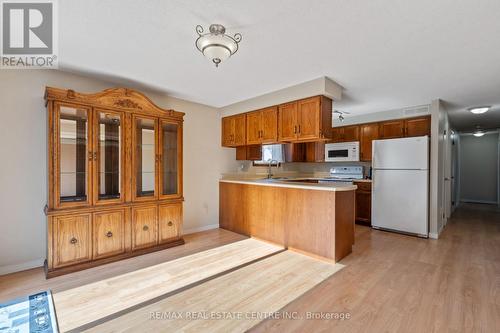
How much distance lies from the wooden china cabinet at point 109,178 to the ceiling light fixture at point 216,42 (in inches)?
62.4

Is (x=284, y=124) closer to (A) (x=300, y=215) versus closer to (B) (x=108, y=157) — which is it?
(A) (x=300, y=215)

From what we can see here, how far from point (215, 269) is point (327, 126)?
2.37m

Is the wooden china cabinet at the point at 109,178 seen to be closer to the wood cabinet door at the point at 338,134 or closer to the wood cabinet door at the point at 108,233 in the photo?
the wood cabinet door at the point at 108,233

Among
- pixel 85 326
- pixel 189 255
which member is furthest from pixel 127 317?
pixel 189 255

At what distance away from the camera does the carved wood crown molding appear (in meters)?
2.59

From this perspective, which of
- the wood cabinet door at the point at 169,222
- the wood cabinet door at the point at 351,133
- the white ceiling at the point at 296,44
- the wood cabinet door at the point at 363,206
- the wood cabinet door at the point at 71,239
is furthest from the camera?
the wood cabinet door at the point at 351,133

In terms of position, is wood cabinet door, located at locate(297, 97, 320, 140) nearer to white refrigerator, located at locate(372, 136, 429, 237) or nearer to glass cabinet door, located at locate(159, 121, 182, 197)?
glass cabinet door, located at locate(159, 121, 182, 197)

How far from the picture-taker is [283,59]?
2.53 m

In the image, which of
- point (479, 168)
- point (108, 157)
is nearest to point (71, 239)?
point (108, 157)

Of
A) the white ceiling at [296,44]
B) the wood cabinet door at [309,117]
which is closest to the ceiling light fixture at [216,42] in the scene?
the white ceiling at [296,44]

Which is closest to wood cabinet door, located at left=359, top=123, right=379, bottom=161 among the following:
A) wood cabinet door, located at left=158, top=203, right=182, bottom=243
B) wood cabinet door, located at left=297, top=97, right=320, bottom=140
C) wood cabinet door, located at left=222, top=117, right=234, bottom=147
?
wood cabinet door, located at left=297, top=97, right=320, bottom=140

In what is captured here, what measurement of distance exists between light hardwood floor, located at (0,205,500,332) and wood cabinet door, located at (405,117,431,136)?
1939mm

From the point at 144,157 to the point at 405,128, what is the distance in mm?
4735

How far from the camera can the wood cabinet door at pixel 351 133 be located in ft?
17.3
